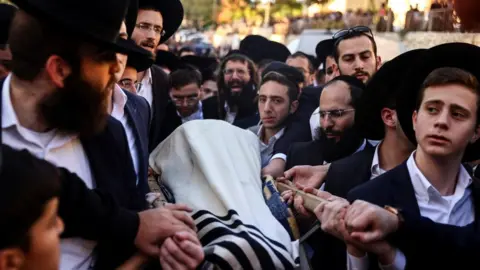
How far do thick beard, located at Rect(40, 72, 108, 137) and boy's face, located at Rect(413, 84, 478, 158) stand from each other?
139cm

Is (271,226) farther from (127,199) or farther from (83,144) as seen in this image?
(83,144)

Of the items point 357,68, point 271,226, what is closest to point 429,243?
point 271,226

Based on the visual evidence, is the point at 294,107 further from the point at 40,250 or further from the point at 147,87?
the point at 40,250

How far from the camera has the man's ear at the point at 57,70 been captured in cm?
231

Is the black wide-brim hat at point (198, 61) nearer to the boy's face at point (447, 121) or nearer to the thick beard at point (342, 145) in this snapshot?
the thick beard at point (342, 145)

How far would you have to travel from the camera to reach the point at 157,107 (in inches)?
241

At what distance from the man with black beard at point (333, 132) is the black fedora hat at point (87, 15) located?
233cm

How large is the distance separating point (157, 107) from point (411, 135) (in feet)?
10.4

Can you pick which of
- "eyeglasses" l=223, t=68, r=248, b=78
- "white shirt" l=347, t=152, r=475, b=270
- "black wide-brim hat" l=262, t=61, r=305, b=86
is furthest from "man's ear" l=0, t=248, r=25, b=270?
"eyeglasses" l=223, t=68, r=248, b=78

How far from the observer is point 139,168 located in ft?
9.82

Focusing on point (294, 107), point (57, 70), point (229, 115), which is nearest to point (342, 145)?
point (294, 107)

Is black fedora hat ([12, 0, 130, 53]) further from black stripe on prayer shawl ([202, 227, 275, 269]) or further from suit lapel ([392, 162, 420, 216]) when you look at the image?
suit lapel ([392, 162, 420, 216])

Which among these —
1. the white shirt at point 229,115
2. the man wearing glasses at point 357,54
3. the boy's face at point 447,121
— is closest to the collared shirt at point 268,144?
the man wearing glasses at point 357,54

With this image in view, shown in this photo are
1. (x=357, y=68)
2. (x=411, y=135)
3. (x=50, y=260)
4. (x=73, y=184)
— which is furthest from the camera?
(x=357, y=68)
